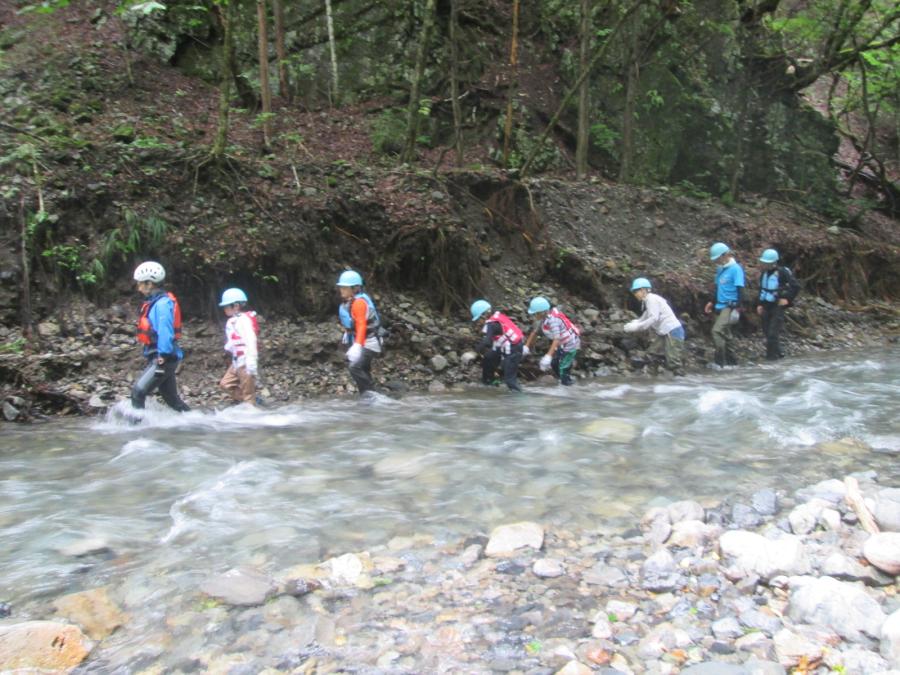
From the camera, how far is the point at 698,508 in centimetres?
451

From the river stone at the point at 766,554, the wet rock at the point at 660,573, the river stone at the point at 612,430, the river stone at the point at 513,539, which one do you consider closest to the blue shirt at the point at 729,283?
the river stone at the point at 612,430

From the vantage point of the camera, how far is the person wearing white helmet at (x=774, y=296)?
1201cm

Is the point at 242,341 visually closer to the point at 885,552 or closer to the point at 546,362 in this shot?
the point at 546,362

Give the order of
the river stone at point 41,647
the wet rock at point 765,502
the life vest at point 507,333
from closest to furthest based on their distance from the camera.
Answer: the river stone at point 41,647
the wet rock at point 765,502
the life vest at point 507,333

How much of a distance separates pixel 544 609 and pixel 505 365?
6.35 m

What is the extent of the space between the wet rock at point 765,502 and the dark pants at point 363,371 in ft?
16.8

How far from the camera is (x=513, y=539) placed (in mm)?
4203

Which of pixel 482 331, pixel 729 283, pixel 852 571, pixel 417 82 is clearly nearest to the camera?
pixel 852 571

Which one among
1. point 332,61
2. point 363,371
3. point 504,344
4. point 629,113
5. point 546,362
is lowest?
point 546,362

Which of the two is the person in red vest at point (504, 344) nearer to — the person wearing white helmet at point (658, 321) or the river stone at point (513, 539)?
the person wearing white helmet at point (658, 321)

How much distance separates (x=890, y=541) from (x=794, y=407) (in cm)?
495

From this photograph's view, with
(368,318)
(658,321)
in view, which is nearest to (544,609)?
(368,318)

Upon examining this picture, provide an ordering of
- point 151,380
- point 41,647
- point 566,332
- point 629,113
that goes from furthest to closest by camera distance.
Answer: point 629,113, point 566,332, point 151,380, point 41,647

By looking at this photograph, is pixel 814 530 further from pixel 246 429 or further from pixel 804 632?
pixel 246 429
